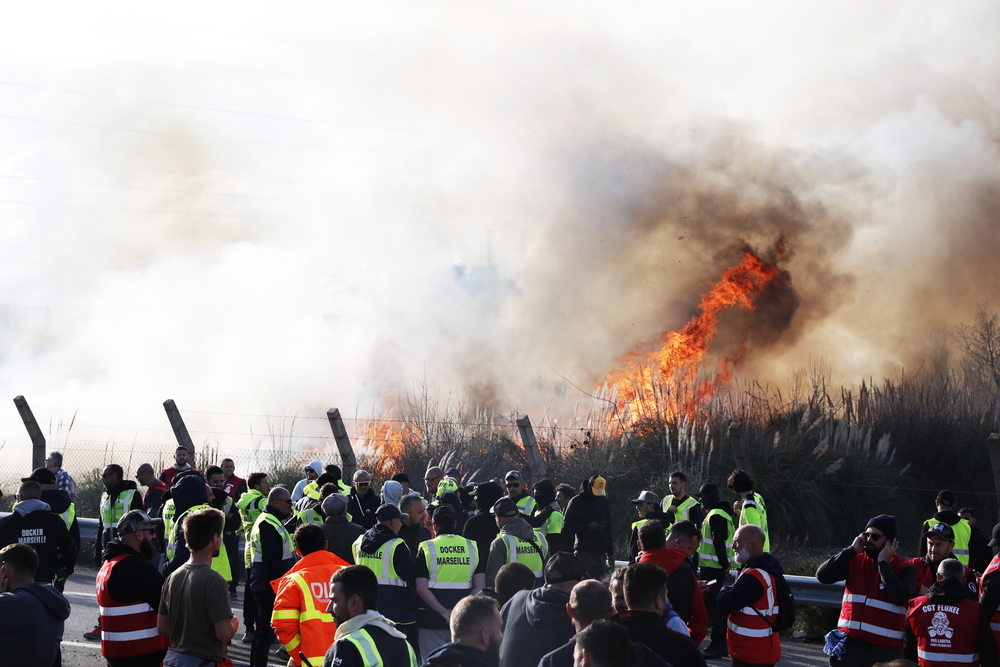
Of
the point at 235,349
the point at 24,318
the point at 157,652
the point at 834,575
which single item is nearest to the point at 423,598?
the point at 157,652

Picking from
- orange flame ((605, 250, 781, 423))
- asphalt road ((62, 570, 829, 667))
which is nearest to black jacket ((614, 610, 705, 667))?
asphalt road ((62, 570, 829, 667))

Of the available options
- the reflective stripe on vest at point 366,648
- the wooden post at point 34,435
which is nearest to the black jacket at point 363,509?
the reflective stripe on vest at point 366,648

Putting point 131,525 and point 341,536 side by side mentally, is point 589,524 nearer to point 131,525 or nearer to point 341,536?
point 341,536

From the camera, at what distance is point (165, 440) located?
Answer: 27.7 metres

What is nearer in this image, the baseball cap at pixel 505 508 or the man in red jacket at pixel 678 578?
the man in red jacket at pixel 678 578

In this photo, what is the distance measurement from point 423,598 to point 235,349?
25.2 meters

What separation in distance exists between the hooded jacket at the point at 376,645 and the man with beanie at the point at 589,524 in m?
5.38

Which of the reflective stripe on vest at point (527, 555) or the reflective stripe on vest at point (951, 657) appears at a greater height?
the reflective stripe on vest at point (527, 555)

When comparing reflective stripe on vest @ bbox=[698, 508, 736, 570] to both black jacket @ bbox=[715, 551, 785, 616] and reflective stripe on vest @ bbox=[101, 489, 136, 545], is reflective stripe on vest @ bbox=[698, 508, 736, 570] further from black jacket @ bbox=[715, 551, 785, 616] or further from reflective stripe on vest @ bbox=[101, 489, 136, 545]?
reflective stripe on vest @ bbox=[101, 489, 136, 545]

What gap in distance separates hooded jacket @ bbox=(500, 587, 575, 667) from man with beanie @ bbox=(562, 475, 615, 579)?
4475 mm

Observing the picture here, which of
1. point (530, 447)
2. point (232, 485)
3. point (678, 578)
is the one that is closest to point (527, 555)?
point (678, 578)

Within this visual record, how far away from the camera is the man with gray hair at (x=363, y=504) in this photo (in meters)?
9.46

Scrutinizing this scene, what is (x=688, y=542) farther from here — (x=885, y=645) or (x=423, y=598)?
(x=423, y=598)

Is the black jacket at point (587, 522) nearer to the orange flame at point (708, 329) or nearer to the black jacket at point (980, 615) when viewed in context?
the black jacket at point (980, 615)
